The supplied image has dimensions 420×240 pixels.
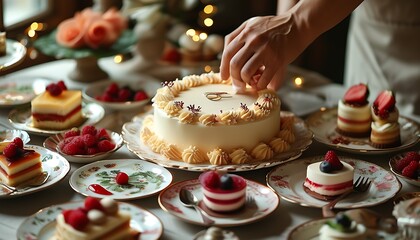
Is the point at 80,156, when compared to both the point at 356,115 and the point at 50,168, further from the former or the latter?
the point at 356,115

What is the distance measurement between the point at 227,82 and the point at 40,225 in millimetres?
856

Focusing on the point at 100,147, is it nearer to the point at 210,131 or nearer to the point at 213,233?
the point at 210,131

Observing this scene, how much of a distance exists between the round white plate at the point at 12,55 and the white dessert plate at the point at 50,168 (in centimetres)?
26

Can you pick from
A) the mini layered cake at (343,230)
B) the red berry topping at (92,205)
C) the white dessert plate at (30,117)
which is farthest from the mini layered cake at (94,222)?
the white dessert plate at (30,117)

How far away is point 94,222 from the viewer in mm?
1570

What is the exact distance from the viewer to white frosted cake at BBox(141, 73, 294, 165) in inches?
81.4

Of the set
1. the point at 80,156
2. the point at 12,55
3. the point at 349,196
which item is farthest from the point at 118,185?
the point at 12,55

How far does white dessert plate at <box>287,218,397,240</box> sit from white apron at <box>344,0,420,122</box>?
3.31 feet

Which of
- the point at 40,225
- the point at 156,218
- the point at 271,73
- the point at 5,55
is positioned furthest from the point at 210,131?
the point at 5,55

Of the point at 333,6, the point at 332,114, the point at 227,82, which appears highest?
the point at 333,6

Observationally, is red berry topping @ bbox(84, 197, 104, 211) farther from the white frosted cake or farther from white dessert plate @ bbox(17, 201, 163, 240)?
the white frosted cake

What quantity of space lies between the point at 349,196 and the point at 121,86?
1.12m

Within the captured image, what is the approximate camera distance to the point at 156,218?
5.63ft

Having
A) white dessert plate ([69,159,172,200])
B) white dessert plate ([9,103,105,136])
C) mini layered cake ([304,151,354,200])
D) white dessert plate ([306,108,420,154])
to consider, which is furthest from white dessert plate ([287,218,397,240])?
white dessert plate ([9,103,105,136])
